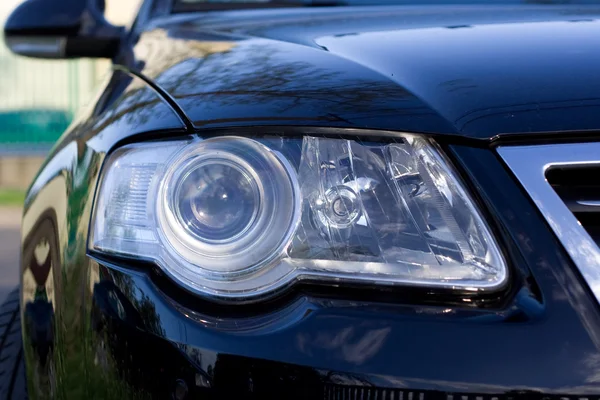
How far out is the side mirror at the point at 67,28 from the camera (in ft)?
8.36

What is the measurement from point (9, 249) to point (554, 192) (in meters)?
5.75

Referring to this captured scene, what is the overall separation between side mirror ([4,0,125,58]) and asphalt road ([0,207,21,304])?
81.9 inches

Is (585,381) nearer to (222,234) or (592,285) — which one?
(592,285)

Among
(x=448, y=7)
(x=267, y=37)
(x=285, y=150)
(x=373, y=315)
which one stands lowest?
(x=373, y=315)

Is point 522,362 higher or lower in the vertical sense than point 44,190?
lower

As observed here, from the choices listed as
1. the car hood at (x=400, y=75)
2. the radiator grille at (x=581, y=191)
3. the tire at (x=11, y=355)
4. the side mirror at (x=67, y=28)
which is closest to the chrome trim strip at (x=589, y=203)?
the radiator grille at (x=581, y=191)

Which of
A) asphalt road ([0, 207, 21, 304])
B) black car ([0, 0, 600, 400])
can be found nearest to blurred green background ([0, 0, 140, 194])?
asphalt road ([0, 207, 21, 304])

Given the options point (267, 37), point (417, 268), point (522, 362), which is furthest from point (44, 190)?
point (522, 362)

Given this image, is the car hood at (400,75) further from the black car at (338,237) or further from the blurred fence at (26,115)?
the blurred fence at (26,115)

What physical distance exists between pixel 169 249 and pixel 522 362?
503mm

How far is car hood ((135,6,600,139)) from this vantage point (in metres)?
1.31

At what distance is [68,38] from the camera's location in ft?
8.46

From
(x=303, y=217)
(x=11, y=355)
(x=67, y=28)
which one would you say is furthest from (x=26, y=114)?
(x=303, y=217)

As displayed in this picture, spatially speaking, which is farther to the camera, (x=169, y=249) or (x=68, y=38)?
(x=68, y=38)
